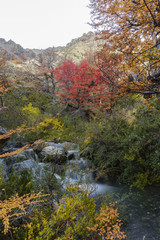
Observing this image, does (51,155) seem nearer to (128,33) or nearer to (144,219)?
(144,219)

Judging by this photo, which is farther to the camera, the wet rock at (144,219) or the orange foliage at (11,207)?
the wet rock at (144,219)

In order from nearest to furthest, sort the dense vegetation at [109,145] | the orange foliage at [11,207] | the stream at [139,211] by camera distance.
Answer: the orange foliage at [11,207], the dense vegetation at [109,145], the stream at [139,211]

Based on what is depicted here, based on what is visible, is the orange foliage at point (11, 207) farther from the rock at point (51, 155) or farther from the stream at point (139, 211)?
the rock at point (51, 155)

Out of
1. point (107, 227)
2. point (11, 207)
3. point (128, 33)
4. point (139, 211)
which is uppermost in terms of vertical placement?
point (128, 33)

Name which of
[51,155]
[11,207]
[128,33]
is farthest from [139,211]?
[128,33]

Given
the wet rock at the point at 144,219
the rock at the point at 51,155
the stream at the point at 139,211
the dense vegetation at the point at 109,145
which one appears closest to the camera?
the dense vegetation at the point at 109,145

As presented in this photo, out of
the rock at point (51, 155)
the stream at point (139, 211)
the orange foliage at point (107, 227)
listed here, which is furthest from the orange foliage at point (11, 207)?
the rock at point (51, 155)

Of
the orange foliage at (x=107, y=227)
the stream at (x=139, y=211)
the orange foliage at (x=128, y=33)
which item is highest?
the orange foliage at (x=128, y=33)

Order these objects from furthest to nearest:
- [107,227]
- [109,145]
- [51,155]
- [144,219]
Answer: [51,155] → [109,145] → [144,219] → [107,227]

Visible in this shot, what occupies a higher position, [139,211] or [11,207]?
[11,207]

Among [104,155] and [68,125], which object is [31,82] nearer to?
[68,125]

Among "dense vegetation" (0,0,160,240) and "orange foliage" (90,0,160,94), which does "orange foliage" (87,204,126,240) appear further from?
"orange foliage" (90,0,160,94)

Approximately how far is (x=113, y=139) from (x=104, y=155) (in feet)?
2.58

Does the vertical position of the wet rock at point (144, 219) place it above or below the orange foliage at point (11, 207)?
below
